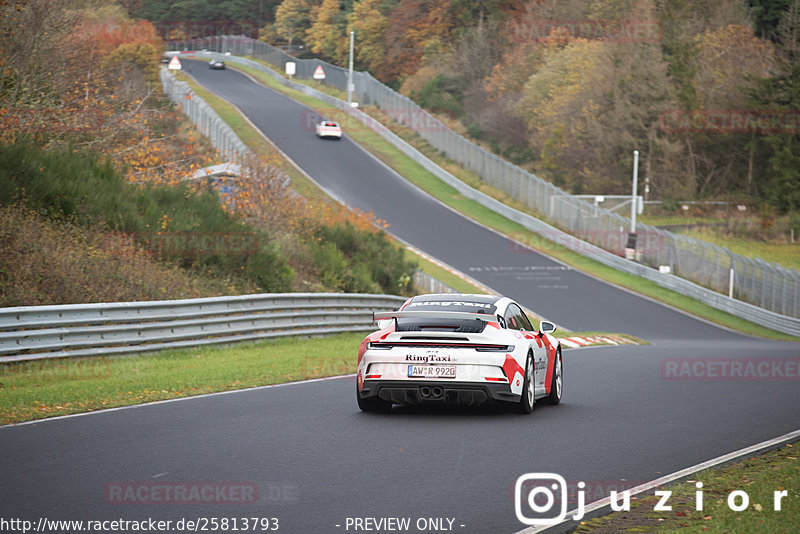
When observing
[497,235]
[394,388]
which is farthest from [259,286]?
[497,235]

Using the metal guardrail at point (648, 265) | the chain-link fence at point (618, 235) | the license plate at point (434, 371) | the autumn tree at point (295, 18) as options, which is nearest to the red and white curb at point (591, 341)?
the metal guardrail at point (648, 265)

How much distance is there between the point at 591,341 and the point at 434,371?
19.2 meters

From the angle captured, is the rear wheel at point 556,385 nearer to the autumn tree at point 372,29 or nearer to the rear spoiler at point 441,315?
the rear spoiler at point 441,315

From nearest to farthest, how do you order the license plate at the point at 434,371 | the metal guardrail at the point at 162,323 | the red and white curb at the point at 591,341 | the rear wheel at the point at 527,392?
the license plate at the point at 434,371
the rear wheel at the point at 527,392
the metal guardrail at the point at 162,323
the red and white curb at the point at 591,341

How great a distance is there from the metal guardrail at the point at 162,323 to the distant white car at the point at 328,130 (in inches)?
1790

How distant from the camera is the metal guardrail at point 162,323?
1603 cm

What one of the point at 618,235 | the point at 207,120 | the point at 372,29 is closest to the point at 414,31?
the point at 372,29

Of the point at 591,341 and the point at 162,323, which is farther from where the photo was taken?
the point at 591,341

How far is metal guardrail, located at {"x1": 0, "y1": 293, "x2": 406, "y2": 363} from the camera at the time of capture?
16031 mm

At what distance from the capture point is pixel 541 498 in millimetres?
7680

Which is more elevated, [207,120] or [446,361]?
[446,361]

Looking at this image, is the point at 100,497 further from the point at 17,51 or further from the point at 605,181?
the point at 605,181

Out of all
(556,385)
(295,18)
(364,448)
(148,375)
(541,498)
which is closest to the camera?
(541,498)

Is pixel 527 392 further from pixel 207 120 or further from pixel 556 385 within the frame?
pixel 207 120
